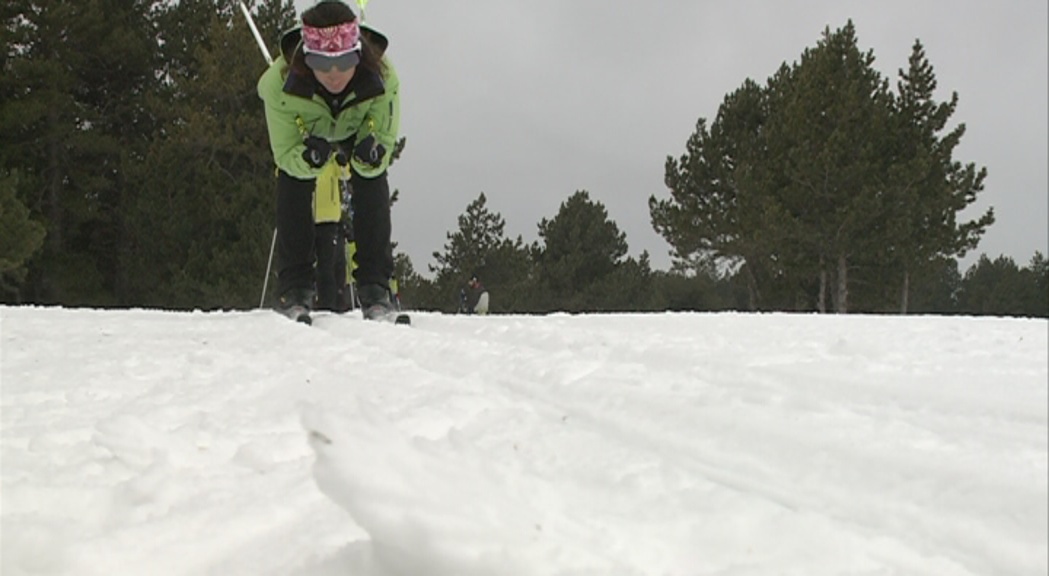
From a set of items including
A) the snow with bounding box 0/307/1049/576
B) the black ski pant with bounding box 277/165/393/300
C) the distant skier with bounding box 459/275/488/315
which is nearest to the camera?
the snow with bounding box 0/307/1049/576

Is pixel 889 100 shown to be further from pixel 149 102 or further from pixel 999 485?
pixel 999 485

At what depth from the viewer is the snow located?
0.73 meters

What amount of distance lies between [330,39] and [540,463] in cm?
199

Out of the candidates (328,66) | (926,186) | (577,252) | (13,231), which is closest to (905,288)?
(926,186)

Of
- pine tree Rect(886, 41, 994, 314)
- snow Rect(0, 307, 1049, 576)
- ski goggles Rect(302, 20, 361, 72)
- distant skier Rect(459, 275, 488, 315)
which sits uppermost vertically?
pine tree Rect(886, 41, 994, 314)

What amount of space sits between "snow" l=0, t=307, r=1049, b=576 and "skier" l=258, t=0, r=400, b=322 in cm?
130

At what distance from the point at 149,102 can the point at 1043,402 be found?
55.8ft

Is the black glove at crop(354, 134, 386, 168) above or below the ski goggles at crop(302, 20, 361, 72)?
below

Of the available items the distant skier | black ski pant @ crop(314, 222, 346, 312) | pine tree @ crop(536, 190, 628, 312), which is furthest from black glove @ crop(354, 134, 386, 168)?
pine tree @ crop(536, 190, 628, 312)

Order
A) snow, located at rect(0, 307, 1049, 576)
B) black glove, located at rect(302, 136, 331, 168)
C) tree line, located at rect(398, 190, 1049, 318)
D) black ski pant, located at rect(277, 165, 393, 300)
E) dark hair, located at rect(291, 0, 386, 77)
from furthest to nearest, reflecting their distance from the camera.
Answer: tree line, located at rect(398, 190, 1049, 318) → black ski pant, located at rect(277, 165, 393, 300) → black glove, located at rect(302, 136, 331, 168) → dark hair, located at rect(291, 0, 386, 77) → snow, located at rect(0, 307, 1049, 576)

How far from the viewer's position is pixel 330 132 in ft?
9.72

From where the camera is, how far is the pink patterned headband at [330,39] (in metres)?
2.49

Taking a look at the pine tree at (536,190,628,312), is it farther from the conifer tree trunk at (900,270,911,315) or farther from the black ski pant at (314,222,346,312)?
the black ski pant at (314,222,346,312)

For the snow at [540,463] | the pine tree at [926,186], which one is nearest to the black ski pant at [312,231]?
the snow at [540,463]
